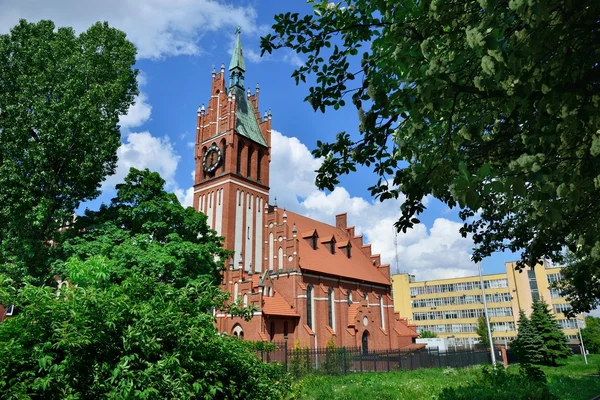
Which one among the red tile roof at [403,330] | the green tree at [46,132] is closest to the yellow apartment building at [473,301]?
the red tile roof at [403,330]

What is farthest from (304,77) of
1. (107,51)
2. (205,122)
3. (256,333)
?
(205,122)

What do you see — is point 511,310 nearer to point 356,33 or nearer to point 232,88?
point 232,88

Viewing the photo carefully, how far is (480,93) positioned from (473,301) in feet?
269

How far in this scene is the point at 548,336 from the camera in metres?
40.0

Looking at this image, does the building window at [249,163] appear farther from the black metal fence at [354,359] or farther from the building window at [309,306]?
the black metal fence at [354,359]

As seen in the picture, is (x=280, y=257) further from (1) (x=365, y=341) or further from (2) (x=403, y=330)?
(2) (x=403, y=330)

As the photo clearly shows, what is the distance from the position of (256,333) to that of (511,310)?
203 ft

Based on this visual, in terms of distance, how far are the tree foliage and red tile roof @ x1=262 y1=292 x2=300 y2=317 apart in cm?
2425

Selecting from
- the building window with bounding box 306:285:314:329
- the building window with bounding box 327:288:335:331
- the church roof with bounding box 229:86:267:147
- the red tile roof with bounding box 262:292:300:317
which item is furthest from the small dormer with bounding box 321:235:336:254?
the church roof with bounding box 229:86:267:147

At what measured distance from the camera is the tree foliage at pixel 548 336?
129 feet

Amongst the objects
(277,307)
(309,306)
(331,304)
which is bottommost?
(277,307)

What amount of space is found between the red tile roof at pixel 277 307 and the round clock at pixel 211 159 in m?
11.6

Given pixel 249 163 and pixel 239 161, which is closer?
pixel 239 161

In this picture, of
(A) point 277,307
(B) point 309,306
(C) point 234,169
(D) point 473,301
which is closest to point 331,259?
(B) point 309,306
